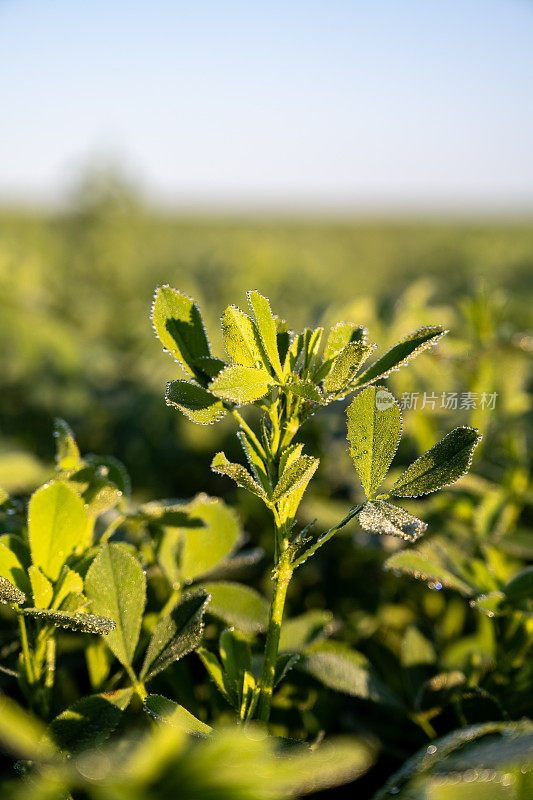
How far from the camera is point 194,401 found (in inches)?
21.3

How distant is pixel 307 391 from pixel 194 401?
0.11 m

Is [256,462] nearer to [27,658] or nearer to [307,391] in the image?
[307,391]

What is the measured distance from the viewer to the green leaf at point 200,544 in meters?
0.74

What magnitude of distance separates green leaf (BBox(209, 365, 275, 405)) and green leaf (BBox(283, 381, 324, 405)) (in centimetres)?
2

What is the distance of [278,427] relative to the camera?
0.55 meters

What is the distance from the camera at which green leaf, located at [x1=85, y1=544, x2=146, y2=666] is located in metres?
0.57

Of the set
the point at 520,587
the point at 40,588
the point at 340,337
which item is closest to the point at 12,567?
the point at 40,588

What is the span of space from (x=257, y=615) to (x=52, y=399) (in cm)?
124

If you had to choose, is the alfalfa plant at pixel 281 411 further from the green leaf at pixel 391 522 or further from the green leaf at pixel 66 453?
the green leaf at pixel 66 453

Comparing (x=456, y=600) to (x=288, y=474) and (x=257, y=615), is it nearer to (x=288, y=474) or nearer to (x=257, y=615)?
(x=257, y=615)

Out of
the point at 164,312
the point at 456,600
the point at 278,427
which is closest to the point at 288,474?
the point at 278,427

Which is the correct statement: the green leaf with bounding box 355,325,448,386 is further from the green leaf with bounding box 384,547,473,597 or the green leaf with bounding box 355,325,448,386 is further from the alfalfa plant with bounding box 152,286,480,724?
the green leaf with bounding box 384,547,473,597

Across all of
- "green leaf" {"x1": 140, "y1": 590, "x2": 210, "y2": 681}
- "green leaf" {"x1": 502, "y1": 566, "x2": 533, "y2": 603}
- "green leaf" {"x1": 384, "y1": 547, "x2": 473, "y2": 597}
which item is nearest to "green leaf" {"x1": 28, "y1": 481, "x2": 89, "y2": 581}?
"green leaf" {"x1": 140, "y1": 590, "x2": 210, "y2": 681}

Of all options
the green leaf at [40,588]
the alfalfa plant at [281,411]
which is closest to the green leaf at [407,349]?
the alfalfa plant at [281,411]
